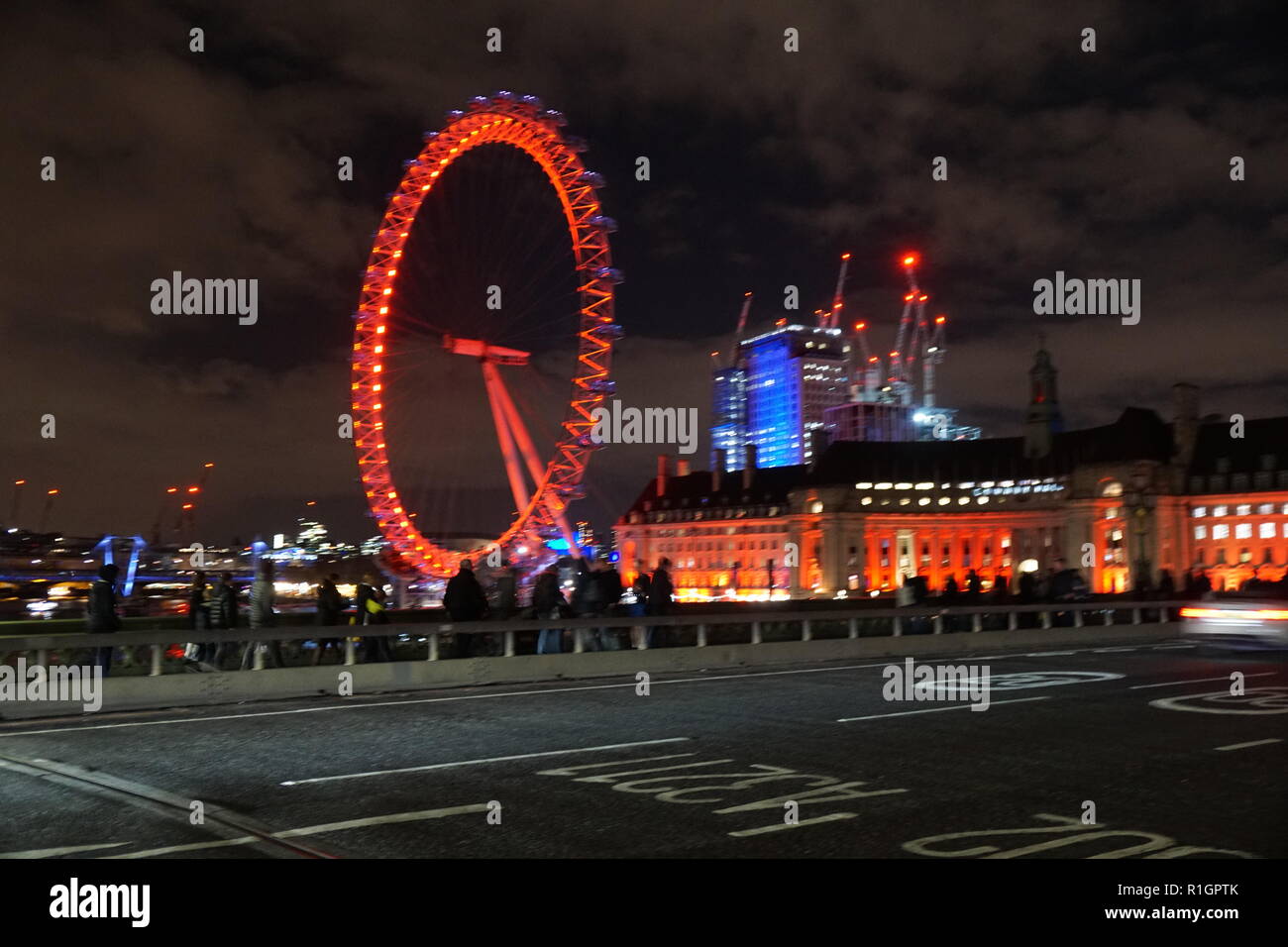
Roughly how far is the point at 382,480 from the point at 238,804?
4022 cm

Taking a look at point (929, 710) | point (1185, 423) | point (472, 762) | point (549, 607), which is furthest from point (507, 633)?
point (1185, 423)

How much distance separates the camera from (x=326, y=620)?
22.7 m

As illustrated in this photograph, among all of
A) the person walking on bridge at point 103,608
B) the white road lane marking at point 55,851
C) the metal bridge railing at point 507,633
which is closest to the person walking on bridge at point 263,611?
the metal bridge railing at point 507,633

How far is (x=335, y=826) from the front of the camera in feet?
30.3

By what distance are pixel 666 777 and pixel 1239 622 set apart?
19308 millimetres

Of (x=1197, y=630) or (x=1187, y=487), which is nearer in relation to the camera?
(x=1197, y=630)

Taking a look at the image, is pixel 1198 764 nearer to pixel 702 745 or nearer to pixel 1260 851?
pixel 1260 851

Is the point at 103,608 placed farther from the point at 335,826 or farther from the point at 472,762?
the point at 335,826

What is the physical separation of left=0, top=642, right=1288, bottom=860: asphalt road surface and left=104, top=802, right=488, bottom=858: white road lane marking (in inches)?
1.6

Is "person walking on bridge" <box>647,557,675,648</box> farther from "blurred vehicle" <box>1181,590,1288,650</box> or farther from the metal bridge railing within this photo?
"blurred vehicle" <box>1181,590,1288,650</box>

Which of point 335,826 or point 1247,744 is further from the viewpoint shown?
point 1247,744

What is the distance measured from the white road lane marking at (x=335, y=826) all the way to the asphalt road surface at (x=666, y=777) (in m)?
0.04

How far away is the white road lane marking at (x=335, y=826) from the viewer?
27.7 feet

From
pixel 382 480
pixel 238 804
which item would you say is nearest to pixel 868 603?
pixel 382 480
